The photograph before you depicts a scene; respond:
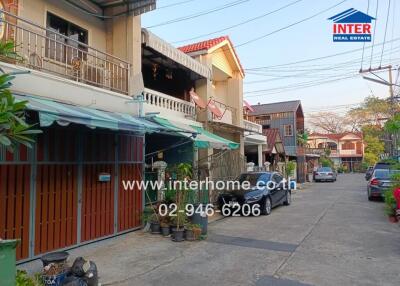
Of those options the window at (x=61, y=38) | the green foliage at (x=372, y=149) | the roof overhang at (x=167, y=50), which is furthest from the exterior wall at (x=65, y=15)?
→ the green foliage at (x=372, y=149)

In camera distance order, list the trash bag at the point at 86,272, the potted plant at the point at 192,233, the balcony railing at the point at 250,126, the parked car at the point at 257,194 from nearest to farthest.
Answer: the trash bag at the point at 86,272, the potted plant at the point at 192,233, the parked car at the point at 257,194, the balcony railing at the point at 250,126

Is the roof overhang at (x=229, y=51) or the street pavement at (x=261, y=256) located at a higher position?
the roof overhang at (x=229, y=51)

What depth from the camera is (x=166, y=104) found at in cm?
1261

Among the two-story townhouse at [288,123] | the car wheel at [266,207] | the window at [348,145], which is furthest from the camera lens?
the window at [348,145]

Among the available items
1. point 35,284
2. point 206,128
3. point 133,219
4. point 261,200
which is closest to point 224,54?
point 206,128

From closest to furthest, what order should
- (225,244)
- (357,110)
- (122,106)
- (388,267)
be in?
(388,267)
(225,244)
(122,106)
(357,110)

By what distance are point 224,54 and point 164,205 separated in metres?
10.9

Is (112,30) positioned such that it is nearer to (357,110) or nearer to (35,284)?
(35,284)

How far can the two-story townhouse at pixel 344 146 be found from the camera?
217 feet

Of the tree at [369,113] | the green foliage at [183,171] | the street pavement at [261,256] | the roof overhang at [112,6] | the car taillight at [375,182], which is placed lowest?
the street pavement at [261,256]

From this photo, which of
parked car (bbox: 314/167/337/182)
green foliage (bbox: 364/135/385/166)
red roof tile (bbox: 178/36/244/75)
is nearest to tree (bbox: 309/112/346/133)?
green foliage (bbox: 364/135/385/166)

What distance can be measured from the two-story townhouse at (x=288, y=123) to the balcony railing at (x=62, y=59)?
26312 millimetres

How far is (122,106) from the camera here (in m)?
9.31

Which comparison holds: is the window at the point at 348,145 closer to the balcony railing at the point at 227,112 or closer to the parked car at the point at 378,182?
the parked car at the point at 378,182
